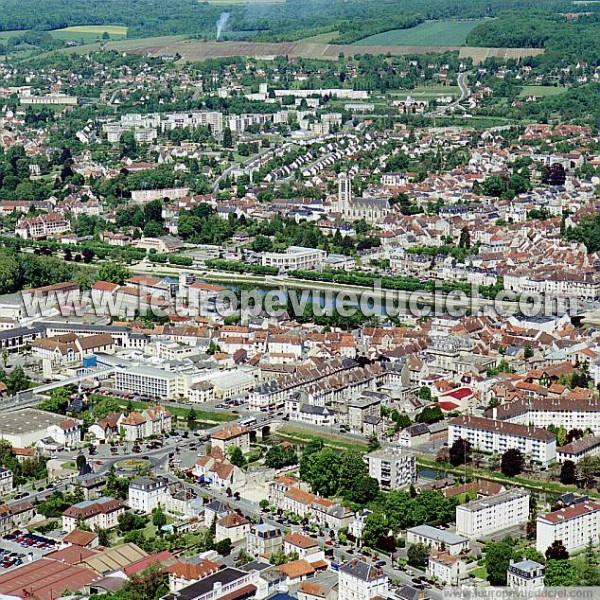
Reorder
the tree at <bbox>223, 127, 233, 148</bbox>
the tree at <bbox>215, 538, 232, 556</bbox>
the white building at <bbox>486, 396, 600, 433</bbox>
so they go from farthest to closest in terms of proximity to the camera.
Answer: the tree at <bbox>223, 127, 233, 148</bbox> → the white building at <bbox>486, 396, 600, 433</bbox> → the tree at <bbox>215, 538, 232, 556</bbox>

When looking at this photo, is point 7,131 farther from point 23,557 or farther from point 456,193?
point 23,557

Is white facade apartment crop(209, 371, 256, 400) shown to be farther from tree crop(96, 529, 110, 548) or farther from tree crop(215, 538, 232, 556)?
tree crop(215, 538, 232, 556)

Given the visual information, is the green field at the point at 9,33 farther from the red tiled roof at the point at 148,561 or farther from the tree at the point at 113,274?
the red tiled roof at the point at 148,561

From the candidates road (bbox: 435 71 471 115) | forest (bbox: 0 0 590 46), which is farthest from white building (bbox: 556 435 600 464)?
forest (bbox: 0 0 590 46)

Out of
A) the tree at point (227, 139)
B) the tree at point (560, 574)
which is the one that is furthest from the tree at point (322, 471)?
the tree at point (227, 139)

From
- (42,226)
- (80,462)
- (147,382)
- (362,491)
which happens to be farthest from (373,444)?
(42,226)

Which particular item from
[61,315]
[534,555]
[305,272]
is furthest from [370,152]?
[534,555]
